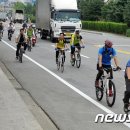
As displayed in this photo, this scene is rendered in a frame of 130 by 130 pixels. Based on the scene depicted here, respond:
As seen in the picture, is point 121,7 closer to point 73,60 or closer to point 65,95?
point 73,60

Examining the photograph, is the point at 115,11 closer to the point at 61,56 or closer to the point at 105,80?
the point at 61,56

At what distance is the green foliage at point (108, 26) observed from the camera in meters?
65.7

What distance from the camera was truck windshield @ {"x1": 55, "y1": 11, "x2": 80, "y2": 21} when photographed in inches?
1641

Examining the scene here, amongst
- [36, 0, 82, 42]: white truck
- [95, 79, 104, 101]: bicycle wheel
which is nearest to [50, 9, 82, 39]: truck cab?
[36, 0, 82, 42]: white truck

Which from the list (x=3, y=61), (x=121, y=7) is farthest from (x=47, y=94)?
(x=121, y=7)

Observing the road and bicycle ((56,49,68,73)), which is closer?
the road

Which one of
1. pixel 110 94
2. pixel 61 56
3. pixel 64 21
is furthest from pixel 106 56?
pixel 64 21

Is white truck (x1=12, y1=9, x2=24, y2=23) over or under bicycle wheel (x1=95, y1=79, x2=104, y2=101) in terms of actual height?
under

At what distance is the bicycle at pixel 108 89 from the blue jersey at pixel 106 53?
302 millimetres

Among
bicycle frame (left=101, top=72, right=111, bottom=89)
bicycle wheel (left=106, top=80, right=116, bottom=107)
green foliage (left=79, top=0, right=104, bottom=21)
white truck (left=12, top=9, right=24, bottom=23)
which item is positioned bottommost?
white truck (left=12, top=9, right=24, bottom=23)

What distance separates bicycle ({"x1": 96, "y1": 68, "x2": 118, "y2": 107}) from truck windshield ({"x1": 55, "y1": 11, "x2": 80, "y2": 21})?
92.3ft

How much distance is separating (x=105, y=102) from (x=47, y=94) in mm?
2215

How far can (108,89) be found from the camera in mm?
13094

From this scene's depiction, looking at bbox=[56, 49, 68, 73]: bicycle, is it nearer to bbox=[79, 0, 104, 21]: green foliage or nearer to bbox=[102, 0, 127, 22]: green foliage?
bbox=[102, 0, 127, 22]: green foliage
